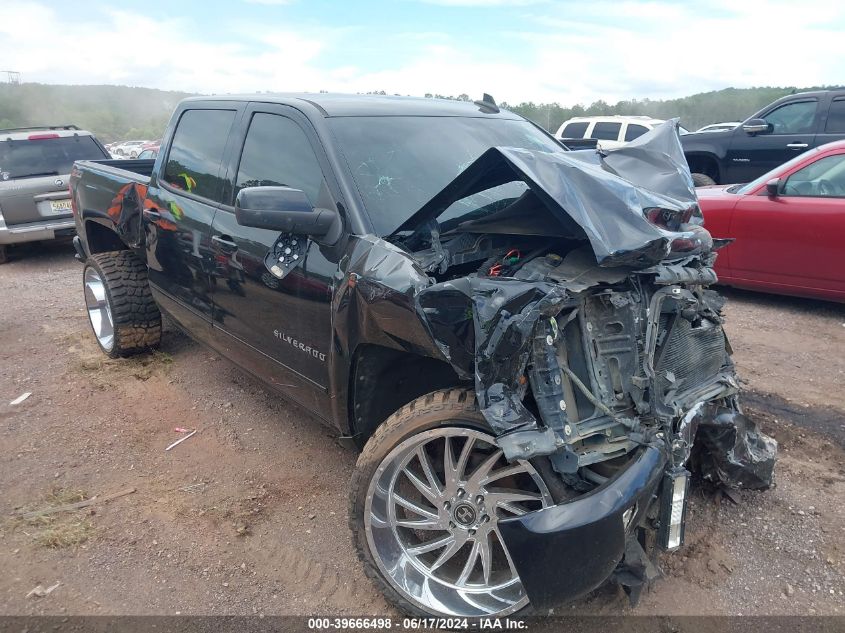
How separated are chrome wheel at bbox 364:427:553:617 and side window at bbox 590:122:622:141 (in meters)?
13.2

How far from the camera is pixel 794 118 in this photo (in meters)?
8.86

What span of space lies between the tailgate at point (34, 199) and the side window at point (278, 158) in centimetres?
646

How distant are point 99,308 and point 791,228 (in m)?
5.99

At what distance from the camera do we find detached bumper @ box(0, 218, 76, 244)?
8359 mm

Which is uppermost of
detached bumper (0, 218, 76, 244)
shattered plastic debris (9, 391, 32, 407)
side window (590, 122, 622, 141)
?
side window (590, 122, 622, 141)

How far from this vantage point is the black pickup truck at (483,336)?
2170 mm

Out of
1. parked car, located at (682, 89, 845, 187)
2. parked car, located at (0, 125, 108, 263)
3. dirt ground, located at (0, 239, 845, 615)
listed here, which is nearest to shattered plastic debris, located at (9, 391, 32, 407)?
dirt ground, located at (0, 239, 845, 615)

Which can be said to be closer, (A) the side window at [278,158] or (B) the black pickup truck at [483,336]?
(B) the black pickup truck at [483,336]

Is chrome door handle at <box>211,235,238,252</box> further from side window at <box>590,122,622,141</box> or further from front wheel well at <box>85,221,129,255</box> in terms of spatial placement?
side window at <box>590,122,622,141</box>

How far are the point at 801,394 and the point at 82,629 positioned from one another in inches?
166

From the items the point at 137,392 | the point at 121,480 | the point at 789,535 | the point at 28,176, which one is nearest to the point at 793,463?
the point at 789,535

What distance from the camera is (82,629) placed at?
2.46 m

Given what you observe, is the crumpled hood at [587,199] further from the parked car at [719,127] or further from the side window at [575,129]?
the side window at [575,129]

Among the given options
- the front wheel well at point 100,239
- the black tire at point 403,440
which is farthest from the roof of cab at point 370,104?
the front wheel well at point 100,239
